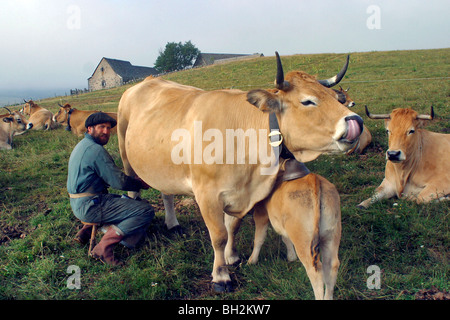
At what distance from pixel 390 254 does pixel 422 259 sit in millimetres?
334

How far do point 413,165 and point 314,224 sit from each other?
11.9 ft

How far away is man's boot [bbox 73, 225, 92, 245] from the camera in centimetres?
480

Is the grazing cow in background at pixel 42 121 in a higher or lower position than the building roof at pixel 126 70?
lower

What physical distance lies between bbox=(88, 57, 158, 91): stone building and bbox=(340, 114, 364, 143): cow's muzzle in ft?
173

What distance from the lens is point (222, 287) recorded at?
12.5 feet

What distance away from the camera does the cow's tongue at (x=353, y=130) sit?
307 cm

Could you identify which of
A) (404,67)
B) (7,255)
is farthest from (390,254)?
(404,67)

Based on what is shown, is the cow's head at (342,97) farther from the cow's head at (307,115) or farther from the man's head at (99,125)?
the man's head at (99,125)

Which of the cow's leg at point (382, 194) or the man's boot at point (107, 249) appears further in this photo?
the cow's leg at point (382, 194)

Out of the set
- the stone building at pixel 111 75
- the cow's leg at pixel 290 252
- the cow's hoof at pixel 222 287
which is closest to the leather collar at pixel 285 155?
the cow's leg at pixel 290 252

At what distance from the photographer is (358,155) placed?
779cm

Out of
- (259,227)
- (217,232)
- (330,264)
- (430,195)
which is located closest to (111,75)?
(430,195)

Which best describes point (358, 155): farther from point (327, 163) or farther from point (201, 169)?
point (201, 169)

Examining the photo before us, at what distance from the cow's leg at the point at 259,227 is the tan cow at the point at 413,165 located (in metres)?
2.06
